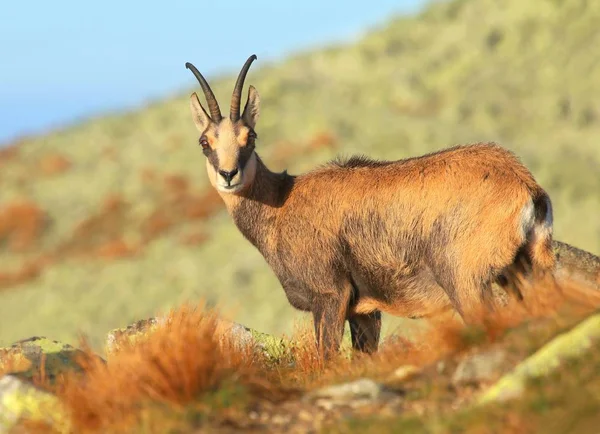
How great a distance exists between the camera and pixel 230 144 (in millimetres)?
11297

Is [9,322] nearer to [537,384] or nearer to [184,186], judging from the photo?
[184,186]

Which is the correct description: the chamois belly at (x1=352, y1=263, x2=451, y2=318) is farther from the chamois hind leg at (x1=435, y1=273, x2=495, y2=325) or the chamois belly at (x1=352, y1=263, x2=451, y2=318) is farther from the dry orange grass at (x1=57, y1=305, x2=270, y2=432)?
the dry orange grass at (x1=57, y1=305, x2=270, y2=432)

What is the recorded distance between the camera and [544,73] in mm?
51750

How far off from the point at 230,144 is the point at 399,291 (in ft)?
8.33

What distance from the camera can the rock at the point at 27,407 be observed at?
819 centimetres

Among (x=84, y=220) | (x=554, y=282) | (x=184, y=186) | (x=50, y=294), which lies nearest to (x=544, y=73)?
(x=184, y=186)

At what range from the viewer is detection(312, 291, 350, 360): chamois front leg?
10.7 metres

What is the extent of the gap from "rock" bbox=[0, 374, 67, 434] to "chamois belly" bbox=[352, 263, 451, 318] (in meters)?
3.84

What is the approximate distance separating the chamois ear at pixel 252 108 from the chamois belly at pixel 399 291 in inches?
94.5

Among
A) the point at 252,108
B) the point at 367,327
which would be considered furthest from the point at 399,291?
the point at 252,108

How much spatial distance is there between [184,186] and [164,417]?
3752cm

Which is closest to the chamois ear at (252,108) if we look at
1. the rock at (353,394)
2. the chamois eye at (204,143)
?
the chamois eye at (204,143)

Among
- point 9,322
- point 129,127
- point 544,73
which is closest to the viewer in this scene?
point 9,322

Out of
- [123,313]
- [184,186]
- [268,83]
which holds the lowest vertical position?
[123,313]
